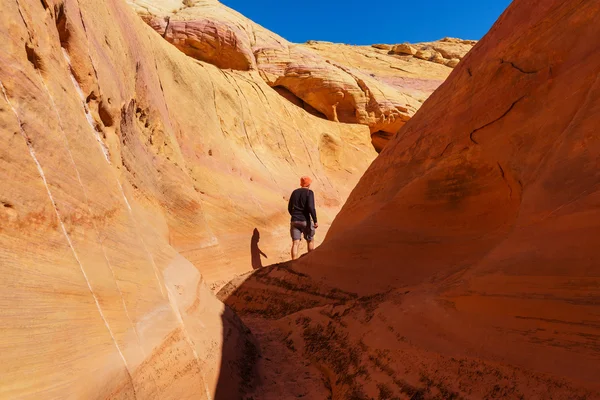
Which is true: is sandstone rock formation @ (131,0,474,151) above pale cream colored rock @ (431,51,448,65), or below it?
below

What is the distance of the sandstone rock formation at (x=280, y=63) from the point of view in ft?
35.1

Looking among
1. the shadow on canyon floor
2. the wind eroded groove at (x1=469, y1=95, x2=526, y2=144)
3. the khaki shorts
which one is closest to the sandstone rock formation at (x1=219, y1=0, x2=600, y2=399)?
the wind eroded groove at (x1=469, y1=95, x2=526, y2=144)

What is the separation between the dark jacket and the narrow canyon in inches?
58.5

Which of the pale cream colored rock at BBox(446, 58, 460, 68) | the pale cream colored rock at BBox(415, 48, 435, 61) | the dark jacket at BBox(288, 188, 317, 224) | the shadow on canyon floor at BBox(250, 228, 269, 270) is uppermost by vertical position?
the pale cream colored rock at BBox(415, 48, 435, 61)

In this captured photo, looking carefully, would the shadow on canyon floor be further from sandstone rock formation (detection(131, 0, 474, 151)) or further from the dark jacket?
sandstone rock formation (detection(131, 0, 474, 151))

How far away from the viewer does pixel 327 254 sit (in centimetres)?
452

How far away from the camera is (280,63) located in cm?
1197

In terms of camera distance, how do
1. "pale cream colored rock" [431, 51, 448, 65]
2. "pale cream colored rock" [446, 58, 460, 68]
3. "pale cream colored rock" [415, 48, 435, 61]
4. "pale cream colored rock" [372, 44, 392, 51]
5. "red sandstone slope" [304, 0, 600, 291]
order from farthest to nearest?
"pale cream colored rock" [372, 44, 392, 51]
"pale cream colored rock" [415, 48, 435, 61]
"pale cream colored rock" [431, 51, 448, 65]
"pale cream colored rock" [446, 58, 460, 68]
"red sandstone slope" [304, 0, 600, 291]

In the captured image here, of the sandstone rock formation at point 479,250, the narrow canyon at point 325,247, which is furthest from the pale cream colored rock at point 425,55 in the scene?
the sandstone rock formation at point 479,250

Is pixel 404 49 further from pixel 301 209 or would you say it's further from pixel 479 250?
pixel 479 250

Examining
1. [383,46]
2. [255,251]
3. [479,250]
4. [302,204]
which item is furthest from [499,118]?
[383,46]

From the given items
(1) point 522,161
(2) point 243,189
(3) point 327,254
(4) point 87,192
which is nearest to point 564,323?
(1) point 522,161

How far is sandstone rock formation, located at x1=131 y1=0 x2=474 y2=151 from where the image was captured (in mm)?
10688

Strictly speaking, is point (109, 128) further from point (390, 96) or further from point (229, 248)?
point (390, 96)
